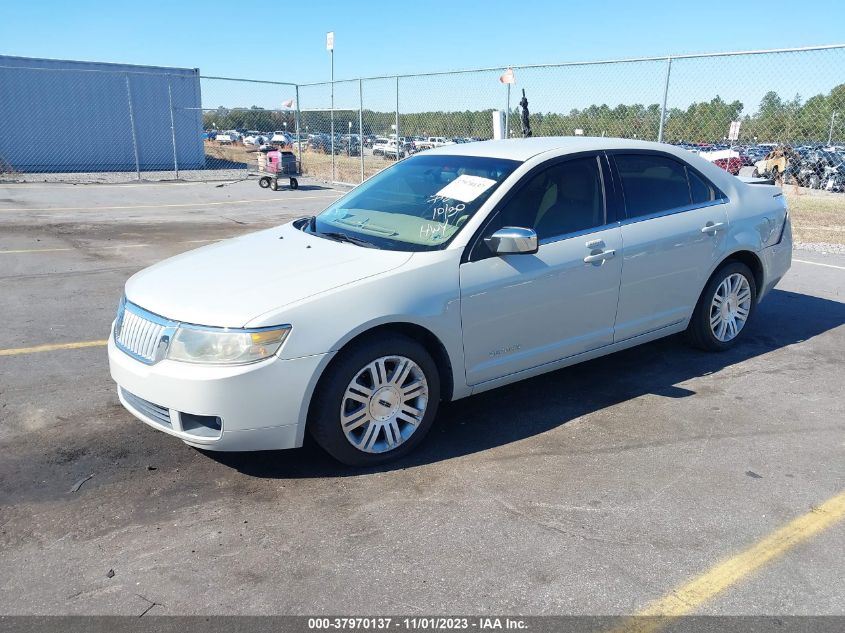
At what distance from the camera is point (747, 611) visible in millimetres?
2656

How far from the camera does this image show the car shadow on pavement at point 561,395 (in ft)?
12.5

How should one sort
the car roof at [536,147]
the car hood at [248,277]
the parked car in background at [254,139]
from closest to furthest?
the car hood at [248,277], the car roof at [536,147], the parked car in background at [254,139]

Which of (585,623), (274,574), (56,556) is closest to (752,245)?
(585,623)

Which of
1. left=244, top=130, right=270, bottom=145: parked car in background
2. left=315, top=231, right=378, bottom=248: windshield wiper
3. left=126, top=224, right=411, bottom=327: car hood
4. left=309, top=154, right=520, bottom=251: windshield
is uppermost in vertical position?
left=244, top=130, right=270, bottom=145: parked car in background

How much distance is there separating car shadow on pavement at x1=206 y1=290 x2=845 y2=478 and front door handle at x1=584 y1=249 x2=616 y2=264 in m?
0.95

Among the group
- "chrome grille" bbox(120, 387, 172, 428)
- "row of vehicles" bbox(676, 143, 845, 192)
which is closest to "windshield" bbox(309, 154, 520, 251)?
"chrome grille" bbox(120, 387, 172, 428)

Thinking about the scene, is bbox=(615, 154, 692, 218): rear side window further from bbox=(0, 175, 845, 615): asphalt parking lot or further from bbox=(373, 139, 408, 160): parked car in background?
bbox=(373, 139, 408, 160): parked car in background

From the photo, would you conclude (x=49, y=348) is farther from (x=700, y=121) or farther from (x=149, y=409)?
(x=700, y=121)

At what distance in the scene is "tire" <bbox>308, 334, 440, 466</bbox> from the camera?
11.5 feet

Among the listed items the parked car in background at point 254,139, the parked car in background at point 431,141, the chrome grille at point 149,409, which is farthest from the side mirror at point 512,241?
the parked car in background at point 254,139

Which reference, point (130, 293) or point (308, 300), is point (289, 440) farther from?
point (130, 293)

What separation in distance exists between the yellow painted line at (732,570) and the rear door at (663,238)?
68.3 inches

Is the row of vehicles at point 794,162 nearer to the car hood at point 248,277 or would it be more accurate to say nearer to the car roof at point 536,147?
the car roof at point 536,147

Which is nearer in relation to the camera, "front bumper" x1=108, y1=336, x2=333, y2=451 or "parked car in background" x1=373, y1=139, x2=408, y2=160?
"front bumper" x1=108, y1=336, x2=333, y2=451
